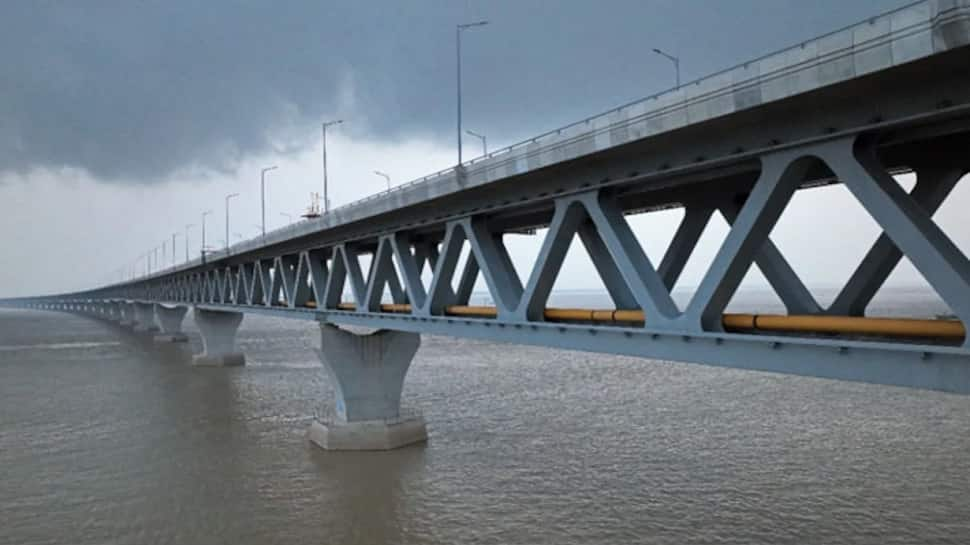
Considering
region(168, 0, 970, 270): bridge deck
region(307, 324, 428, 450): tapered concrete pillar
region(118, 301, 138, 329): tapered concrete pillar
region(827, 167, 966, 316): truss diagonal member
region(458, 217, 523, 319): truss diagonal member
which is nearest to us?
region(168, 0, 970, 270): bridge deck

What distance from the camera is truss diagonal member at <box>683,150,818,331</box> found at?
8.59 meters

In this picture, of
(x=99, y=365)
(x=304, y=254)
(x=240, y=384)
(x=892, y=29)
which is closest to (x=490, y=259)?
(x=892, y=29)

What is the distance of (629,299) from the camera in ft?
41.8

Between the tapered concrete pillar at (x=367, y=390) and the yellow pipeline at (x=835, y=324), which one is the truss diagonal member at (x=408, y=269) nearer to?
the yellow pipeline at (x=835, y=324)

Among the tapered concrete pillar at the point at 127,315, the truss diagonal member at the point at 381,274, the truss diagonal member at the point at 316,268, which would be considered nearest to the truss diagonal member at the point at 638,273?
the truss diagonal member at the point at 381,274

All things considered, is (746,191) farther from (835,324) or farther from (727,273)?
(835,324)

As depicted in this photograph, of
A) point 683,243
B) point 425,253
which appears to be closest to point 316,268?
point 425,253

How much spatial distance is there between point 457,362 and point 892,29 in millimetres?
45619

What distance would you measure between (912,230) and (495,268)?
8.90 meters

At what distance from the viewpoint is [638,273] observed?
10.7 meters

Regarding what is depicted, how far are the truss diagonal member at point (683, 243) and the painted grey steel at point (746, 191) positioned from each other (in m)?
0.03

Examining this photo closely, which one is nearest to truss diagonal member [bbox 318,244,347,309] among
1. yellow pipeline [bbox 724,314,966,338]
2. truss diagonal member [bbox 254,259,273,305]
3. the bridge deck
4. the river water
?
the river water

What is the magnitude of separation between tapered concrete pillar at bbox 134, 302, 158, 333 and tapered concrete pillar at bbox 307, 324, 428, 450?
265 ft

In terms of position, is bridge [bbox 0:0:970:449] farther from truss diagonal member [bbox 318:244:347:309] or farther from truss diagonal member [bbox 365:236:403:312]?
truss diagonal member [bbox 318:244:347:309]
